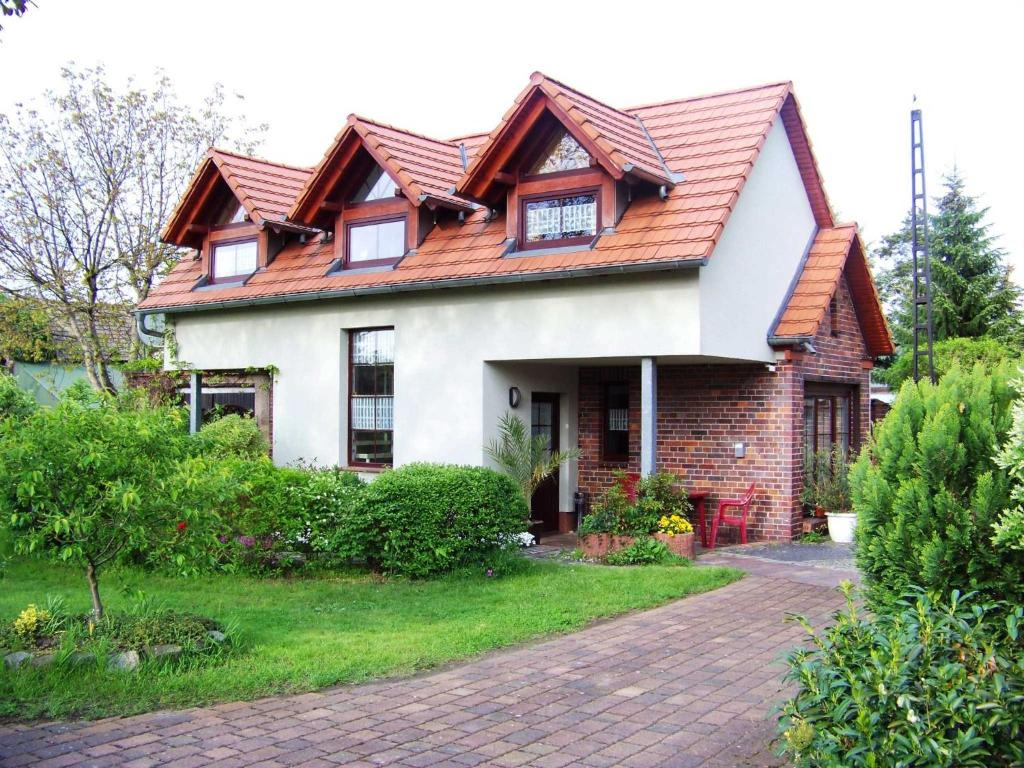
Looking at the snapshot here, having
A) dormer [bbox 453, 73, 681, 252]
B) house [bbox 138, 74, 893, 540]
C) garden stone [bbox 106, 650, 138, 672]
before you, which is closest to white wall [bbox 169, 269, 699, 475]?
house [bbox 138, 74, 893, 540]

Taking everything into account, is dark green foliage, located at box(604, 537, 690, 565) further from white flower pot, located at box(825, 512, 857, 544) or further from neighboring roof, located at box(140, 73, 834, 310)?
neighboring roof, located at box(140, 73, 834, 310)

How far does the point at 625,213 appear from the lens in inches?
536

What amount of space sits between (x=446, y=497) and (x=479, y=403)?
3.18 metres

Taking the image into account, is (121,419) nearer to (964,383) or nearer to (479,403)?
(964,383)

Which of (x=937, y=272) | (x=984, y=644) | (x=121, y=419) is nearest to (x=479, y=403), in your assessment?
(x=121, y=419)

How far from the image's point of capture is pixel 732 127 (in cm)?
1462

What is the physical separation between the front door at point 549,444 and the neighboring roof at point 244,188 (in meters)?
5.50

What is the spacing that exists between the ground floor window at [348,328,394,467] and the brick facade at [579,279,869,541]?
3.20 meters

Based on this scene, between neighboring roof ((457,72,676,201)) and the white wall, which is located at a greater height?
neighboring roof ((457,72,676,201))

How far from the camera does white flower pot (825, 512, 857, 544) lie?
1445 centimetres

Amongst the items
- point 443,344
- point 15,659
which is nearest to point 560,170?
point 443,344

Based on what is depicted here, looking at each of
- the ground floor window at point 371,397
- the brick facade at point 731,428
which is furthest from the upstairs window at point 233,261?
the brick facade at point 731,428

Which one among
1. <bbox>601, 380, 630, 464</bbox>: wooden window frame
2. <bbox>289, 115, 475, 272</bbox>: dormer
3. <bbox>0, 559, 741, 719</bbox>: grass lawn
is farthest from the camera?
<bbox>601, 380, 630, 464</bbox>: wooden window frame

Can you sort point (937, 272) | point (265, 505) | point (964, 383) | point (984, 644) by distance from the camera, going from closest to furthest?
point (984, 644)
point (964, 383)
point (265, 505)
point (937, 272)
